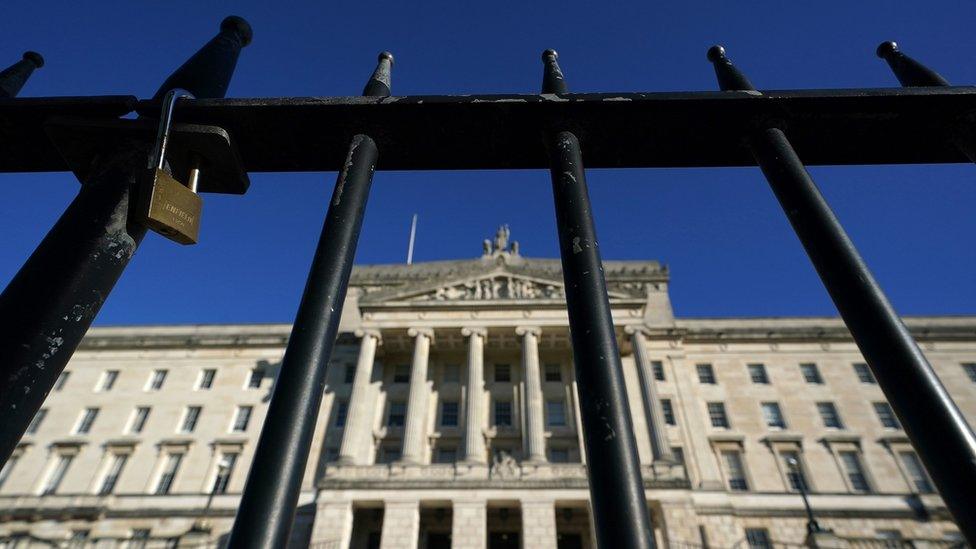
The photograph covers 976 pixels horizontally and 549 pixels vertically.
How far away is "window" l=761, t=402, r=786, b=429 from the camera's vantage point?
134ft

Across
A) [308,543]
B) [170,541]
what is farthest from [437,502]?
[170,541]

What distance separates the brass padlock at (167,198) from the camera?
3.49m

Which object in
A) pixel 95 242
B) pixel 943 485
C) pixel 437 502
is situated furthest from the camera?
pixel 437 502

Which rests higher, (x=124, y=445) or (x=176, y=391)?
(x=176, y=391)

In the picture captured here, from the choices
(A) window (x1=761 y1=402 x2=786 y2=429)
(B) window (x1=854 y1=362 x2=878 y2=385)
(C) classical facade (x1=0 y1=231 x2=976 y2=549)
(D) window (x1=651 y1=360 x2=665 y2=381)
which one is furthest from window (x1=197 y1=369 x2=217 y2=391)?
(B) window (x1=854 y1=362 x2=878 y2=385)

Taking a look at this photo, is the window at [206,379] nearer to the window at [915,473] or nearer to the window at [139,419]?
the window at [139,419]

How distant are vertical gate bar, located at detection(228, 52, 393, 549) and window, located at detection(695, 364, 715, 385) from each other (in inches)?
1799

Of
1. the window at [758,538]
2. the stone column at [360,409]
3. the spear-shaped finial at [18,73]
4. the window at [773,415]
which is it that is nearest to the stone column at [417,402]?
the stone column at [360,409]

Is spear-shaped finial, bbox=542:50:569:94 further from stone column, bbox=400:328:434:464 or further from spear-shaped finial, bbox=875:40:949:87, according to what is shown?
stone column, bbox=400:328:434:464

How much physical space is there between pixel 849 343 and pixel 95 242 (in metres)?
54.2

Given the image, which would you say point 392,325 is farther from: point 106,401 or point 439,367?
point 106,401

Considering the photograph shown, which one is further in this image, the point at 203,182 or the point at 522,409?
the point at 522,409

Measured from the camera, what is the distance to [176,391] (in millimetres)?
45688

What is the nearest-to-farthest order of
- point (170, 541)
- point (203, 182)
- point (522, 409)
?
point (203, 182) < point (170, 541) < point (522, 409)
